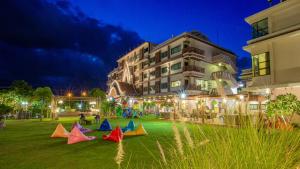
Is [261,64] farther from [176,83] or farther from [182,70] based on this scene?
[176,83]

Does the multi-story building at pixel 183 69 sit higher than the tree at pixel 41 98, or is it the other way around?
the multi-story building at pixel 183 69

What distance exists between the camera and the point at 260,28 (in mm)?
16656

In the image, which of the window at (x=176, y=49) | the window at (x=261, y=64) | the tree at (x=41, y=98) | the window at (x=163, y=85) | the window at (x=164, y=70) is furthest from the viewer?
the window at (x=164, y=70)

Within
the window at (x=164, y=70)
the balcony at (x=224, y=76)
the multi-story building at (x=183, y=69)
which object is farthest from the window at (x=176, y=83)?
the balcony at (x=224, y=76)

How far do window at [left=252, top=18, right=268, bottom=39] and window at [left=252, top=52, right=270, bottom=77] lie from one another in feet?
6.06

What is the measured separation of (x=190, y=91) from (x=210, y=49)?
30.7ft

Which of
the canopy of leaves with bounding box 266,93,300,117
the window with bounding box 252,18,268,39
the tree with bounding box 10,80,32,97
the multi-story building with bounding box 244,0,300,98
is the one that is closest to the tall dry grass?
the canopy of leaves with bounding box 266,93,300,117

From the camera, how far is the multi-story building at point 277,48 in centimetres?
1405

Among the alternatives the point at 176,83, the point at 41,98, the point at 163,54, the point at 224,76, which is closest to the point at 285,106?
the point at 224,76

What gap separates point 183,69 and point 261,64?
1374cm

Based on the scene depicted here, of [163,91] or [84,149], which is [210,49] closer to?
[163,91]

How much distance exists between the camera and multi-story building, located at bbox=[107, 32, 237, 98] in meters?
29.0

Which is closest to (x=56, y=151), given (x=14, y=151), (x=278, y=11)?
(x=14, y=151)

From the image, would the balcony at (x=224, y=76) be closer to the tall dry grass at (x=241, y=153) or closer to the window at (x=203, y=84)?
the window at (x=203, y=84)
